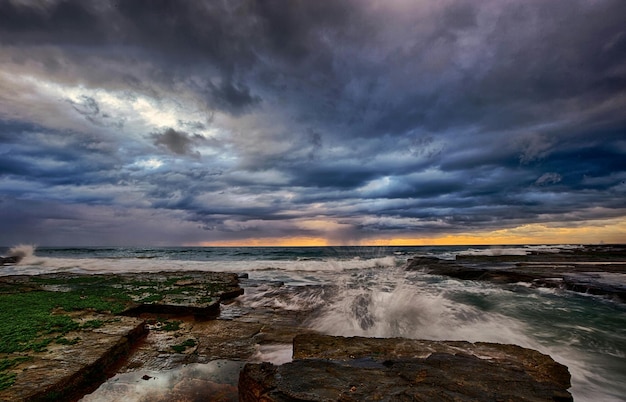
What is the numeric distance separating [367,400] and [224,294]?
12.7m

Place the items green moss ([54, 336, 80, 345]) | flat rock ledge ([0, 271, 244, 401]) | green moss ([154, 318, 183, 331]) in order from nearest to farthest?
flat rock ledge ([0, 271, 244, 401]) → green moss ([54, 336, 80, 345]) → green moss ([154, 318, 183, 331])

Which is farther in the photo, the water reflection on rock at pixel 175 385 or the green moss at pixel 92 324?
the green moss at pixel 92 324

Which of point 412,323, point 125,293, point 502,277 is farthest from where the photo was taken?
point 502,277

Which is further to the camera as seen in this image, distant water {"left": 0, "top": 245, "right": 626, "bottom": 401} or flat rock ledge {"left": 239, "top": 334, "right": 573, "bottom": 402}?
distant water {"left": 0, "top": 245, "right": 626, "bottom": 401}

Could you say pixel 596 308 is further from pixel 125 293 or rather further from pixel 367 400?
pixel 125 293

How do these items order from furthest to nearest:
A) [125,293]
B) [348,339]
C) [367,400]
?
[125,293]
[348,339]
[367,400]

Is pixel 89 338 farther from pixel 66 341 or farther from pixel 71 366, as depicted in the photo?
pixel 71 366

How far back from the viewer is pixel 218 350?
7.88m

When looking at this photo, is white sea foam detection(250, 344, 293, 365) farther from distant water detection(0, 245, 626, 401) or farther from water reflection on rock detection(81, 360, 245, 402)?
distant water detection(0, 245, 626, 401)

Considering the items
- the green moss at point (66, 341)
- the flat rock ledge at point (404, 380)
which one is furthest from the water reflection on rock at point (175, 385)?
the green moss at point (66, 341)

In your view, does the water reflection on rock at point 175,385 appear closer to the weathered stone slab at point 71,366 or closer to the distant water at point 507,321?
the weathered stone slab at point 71,366

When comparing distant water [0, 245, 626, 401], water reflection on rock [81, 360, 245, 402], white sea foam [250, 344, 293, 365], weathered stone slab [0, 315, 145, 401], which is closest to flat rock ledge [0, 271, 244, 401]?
weathered stone slab [0, 315, 145, 401]

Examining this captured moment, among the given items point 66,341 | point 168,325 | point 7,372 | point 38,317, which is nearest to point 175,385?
point 7,372

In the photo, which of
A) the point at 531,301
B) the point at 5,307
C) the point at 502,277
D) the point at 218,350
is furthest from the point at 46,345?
the point at 502,277
